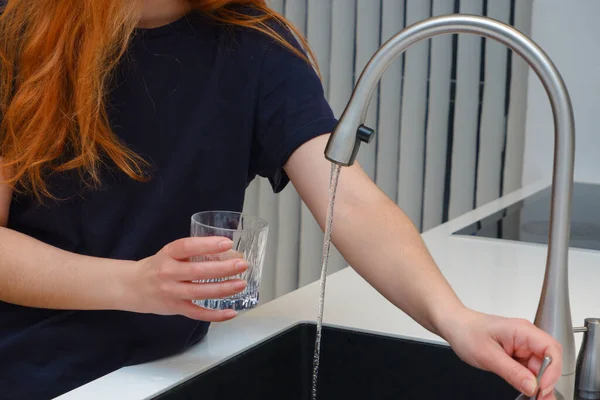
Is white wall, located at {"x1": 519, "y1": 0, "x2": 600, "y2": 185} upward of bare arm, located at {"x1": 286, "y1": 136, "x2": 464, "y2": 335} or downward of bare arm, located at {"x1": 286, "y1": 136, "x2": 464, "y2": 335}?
upward

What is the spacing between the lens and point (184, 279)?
88 cm

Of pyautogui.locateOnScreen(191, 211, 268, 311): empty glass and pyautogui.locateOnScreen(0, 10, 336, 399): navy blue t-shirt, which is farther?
pyautogui.locateOnScreen(0, 10, 336, 399): navy blue t-shirt

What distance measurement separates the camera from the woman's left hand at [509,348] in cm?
85

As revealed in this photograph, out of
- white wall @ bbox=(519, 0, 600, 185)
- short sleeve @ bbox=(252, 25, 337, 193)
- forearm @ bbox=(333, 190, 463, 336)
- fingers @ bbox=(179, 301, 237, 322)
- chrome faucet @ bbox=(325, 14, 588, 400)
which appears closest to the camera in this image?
chrome faucet @ bbox=(325, 14, 588, 400)

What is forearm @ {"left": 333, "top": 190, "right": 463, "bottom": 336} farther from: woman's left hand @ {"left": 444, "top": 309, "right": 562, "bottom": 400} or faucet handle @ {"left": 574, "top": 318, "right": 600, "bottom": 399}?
faucet handle @ {"left": 574, "top": 318, "right": 600, "bottom": 399}

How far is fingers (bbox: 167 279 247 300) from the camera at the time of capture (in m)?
0.86

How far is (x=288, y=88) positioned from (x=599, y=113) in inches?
52.7

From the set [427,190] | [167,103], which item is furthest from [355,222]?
[427,190]

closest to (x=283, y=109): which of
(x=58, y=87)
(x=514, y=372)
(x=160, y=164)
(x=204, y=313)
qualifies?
(x=160, y=164)

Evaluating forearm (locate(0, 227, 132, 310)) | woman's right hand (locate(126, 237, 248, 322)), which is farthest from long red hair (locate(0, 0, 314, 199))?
woman's right hand (locate(126, 237, 248, 322))

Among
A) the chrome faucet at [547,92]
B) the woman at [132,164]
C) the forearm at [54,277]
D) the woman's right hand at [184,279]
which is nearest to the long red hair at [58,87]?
the woman at [132,164]

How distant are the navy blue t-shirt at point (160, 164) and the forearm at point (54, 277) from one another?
9 centimetres

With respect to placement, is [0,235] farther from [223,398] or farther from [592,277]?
[592,277]

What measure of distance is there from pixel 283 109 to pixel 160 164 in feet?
0.63
